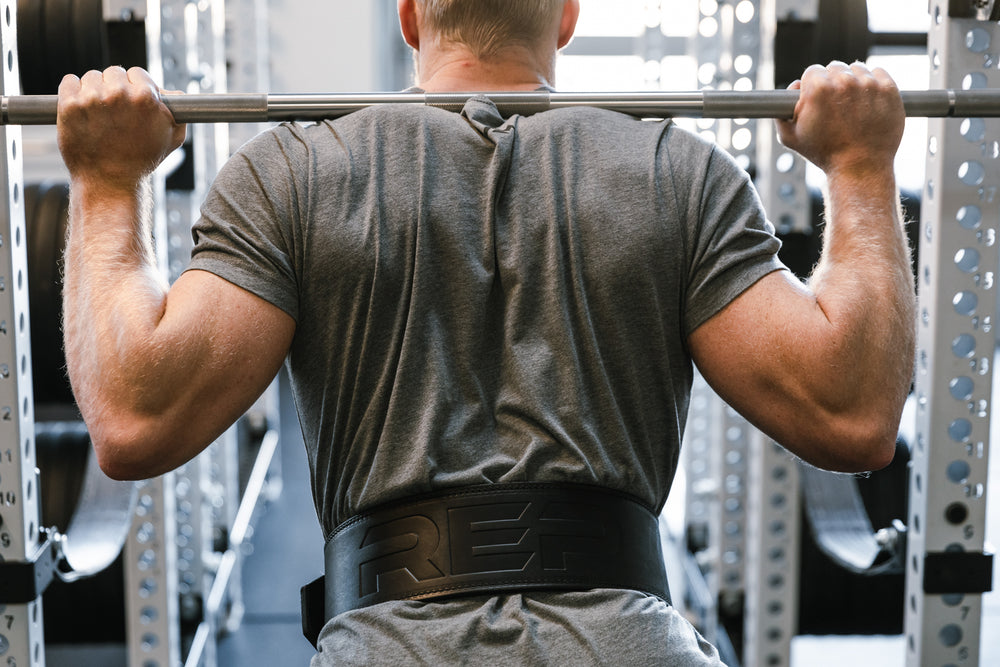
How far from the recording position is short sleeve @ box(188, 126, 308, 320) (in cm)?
100

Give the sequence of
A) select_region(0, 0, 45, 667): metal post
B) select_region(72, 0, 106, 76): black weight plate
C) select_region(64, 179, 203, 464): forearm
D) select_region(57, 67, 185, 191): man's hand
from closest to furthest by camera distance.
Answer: select_region(64, 179, 203, 464): forearm, select_region(57, 67, 185, 191): man's hand, select_region(0, 0, 45, 667): metal post, select_region(72, 0, 106, 76): black weight plate

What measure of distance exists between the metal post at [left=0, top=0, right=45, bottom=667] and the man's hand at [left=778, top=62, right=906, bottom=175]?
42.5 inches

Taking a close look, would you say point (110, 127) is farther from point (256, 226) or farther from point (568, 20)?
point (568, 20)

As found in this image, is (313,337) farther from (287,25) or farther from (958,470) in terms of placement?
(287,25)

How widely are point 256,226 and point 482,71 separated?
1.14 ft

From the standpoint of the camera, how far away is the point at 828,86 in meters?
1.17

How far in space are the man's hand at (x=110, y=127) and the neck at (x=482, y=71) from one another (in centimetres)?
32

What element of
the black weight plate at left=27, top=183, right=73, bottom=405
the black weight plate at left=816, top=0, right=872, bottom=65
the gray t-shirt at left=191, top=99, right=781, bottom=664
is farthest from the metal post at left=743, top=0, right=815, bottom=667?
the black weight plate at left=27, top=183, right=73, bottom=405

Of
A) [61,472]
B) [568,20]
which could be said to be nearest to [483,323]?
[568,20]

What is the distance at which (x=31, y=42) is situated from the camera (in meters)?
2.17

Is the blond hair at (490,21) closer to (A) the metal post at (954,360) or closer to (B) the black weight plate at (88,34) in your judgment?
(A) the metal post at (954,360)

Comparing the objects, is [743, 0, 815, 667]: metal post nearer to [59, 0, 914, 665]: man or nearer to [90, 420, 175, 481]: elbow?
[59, 0, 914, 665]: man

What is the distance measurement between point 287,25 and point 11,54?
15.7 feet

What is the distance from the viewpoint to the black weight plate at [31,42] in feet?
7.09
